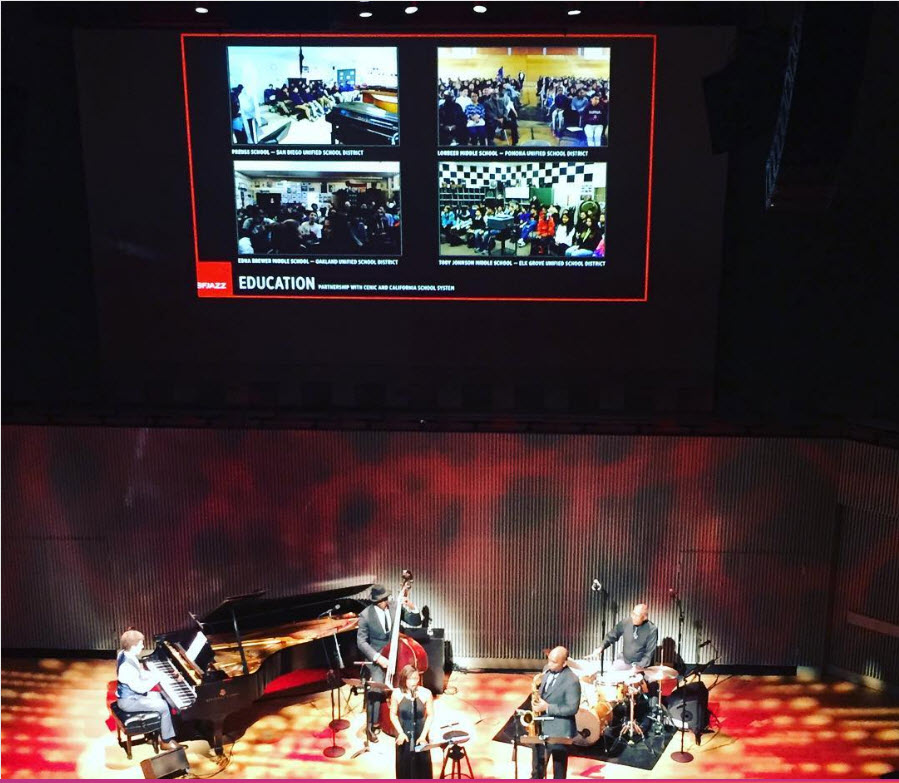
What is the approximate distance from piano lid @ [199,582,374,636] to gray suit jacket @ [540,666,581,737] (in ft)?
6.54

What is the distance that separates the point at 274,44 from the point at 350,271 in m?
1.92

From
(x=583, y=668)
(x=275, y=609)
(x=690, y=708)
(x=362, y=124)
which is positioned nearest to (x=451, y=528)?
(x=275, y=609)

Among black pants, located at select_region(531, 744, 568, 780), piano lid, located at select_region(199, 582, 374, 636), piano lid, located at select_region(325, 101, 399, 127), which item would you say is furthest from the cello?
piano lid, located at select_region(325, 101, 399, 127)

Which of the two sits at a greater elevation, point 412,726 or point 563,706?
point 563,706

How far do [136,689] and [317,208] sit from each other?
4.01 meters

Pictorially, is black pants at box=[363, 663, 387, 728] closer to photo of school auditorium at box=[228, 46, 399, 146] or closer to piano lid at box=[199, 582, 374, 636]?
piano lid at box=[199, 582, 374, 636]

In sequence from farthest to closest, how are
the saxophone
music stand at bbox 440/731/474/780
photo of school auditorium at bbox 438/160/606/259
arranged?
1. photo of school auditorium at bbox 438/160/606/259
2. music stand at bbox 440/731/474/780
3. the saxophone

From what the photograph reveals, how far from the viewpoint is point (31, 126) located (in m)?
7.93

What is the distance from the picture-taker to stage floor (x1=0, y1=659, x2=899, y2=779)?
610 cm

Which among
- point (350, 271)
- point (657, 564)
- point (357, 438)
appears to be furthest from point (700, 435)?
point (350, 271)

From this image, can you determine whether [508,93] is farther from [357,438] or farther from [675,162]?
[357,438]

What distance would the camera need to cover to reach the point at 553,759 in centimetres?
566

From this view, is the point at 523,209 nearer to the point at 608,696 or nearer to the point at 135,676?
the point at 608,696

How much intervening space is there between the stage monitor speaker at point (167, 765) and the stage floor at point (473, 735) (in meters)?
0.12
